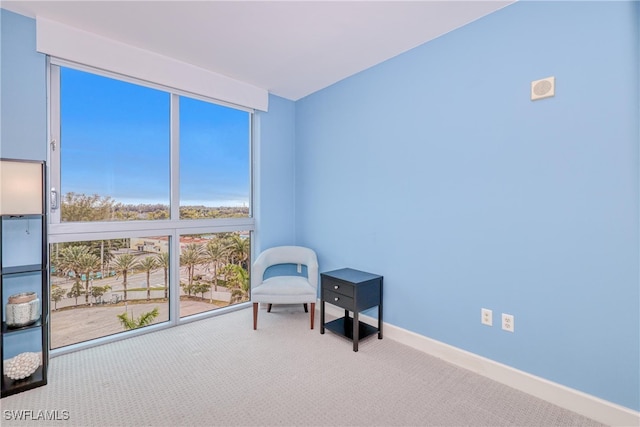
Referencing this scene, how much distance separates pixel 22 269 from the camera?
6.28 feet

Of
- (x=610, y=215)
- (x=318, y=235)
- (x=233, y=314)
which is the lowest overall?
(x=233, y=314)

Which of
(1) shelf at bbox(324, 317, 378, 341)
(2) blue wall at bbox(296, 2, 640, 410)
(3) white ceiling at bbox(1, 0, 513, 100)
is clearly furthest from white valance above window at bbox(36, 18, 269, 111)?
(1) shelf at bbox(324, 317, 378, 341)

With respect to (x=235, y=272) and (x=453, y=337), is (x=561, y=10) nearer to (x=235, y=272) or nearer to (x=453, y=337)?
(x=453, y=337)

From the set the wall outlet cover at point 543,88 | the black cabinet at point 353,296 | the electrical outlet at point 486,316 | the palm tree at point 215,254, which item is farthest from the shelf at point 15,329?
the wall outlet cover at point 543,88

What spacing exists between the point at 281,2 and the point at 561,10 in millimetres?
1739

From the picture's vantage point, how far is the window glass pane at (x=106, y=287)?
2.40m

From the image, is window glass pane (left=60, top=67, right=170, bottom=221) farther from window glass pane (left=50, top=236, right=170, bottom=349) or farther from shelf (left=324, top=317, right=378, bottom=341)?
shelf (left=324, top=317, right=378, bottom=341)

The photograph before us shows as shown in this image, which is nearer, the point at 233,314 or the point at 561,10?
the point at 561,10

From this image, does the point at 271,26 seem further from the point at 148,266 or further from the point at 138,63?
the point at 148,266

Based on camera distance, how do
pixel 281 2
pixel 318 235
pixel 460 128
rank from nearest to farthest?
pixel 281 2, pixel 460 128, pixel 318 235

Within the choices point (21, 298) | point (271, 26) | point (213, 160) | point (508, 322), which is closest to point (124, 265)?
point (21, 298)

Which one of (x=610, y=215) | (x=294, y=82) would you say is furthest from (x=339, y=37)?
(x=610, y=215)

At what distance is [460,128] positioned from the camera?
7.21 ft

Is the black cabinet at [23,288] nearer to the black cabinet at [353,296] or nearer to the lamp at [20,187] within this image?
the lamp at [20,187]
